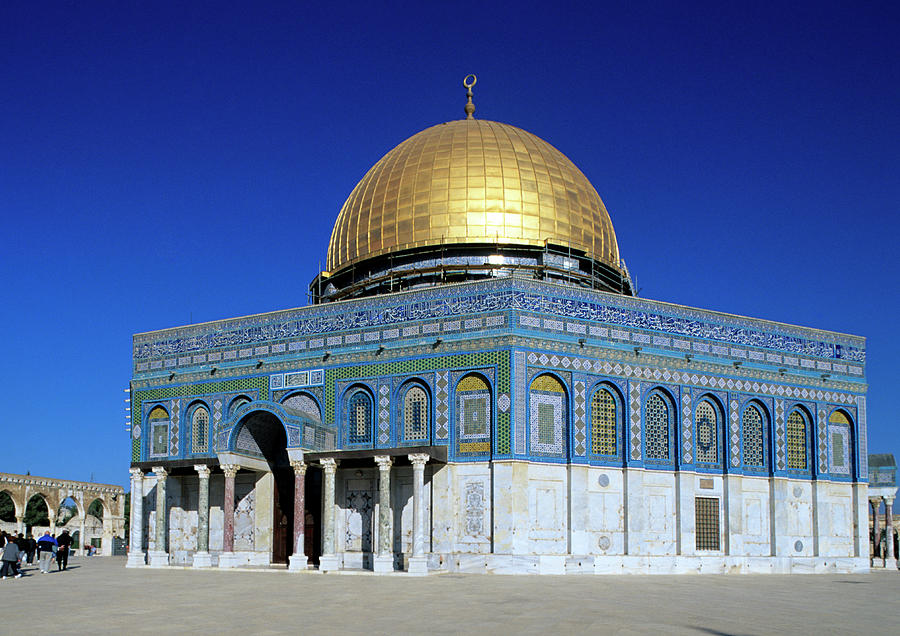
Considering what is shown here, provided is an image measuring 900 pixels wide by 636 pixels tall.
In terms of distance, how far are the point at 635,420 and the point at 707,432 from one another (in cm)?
249

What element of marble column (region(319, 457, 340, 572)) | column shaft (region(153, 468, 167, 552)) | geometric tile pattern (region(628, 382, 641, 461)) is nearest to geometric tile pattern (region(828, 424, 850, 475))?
geometric tile pattern (region(628, 382, 641, 461))

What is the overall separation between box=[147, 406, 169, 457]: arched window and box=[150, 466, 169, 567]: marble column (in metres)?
2.18

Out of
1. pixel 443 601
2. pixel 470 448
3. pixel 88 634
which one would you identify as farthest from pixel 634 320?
pixel 88 634

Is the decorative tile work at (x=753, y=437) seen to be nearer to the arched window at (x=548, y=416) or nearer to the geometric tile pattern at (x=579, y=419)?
the geometric tile pattern at (x=579, y=419)

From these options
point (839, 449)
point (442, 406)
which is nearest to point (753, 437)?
point (839, 449)

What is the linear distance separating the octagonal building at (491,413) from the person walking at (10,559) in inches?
193

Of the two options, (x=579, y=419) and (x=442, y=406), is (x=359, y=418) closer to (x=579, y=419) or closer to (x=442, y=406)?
(x=442, y=406)

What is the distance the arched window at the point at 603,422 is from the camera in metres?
25.1

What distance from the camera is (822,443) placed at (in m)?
28.6

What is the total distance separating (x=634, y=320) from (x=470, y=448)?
5556 mm

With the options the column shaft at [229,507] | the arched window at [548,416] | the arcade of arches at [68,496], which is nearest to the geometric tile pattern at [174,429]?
the column shaft at [229,507]

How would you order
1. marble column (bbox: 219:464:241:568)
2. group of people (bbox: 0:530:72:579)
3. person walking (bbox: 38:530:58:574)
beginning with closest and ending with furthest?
group of people (bbox: 0:530:72:579) < person walking (bbox: 38:530:58:574) < marble column (bbox: 219:464:241:568)

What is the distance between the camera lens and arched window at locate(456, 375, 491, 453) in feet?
80.1

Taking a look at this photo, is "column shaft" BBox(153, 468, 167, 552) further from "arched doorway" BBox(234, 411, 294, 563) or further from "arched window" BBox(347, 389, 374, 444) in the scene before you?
"arched window" BBox(347, 389, 374, 444)
